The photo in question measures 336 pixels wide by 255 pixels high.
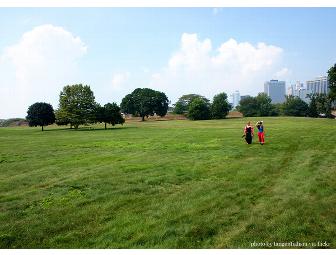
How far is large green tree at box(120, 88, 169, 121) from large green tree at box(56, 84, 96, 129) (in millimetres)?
51534

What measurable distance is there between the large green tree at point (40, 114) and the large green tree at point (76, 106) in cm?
502

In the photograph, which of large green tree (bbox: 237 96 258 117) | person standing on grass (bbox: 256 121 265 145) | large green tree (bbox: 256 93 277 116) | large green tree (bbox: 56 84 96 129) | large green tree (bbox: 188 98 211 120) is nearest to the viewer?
person standing on grass (bbox: 256 121 265 145)

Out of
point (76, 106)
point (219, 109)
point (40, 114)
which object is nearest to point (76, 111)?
point (76, 106)

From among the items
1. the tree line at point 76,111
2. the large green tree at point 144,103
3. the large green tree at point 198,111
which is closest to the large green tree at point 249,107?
the large green tree at point 198,111

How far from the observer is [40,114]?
74125 millimetres

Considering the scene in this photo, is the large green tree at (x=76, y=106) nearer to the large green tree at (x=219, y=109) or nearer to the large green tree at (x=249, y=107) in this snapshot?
the large green tree at (x=219, y=109)

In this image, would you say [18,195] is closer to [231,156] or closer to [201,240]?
[201,240]

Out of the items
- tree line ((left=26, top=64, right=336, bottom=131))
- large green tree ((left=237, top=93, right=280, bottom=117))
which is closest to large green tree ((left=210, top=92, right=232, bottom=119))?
tree line ((left=26, top=64, right=336, bottom=131))

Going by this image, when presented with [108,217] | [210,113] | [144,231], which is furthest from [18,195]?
[210,113]

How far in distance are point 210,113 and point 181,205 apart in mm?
113845

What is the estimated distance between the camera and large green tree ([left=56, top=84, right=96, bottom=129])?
2712 inches

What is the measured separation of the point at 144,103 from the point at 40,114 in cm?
5346

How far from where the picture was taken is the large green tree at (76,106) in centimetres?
6888

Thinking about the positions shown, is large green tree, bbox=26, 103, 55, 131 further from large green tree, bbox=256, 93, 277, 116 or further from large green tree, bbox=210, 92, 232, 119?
large green tree, bbox=256, 93, 277, 116
